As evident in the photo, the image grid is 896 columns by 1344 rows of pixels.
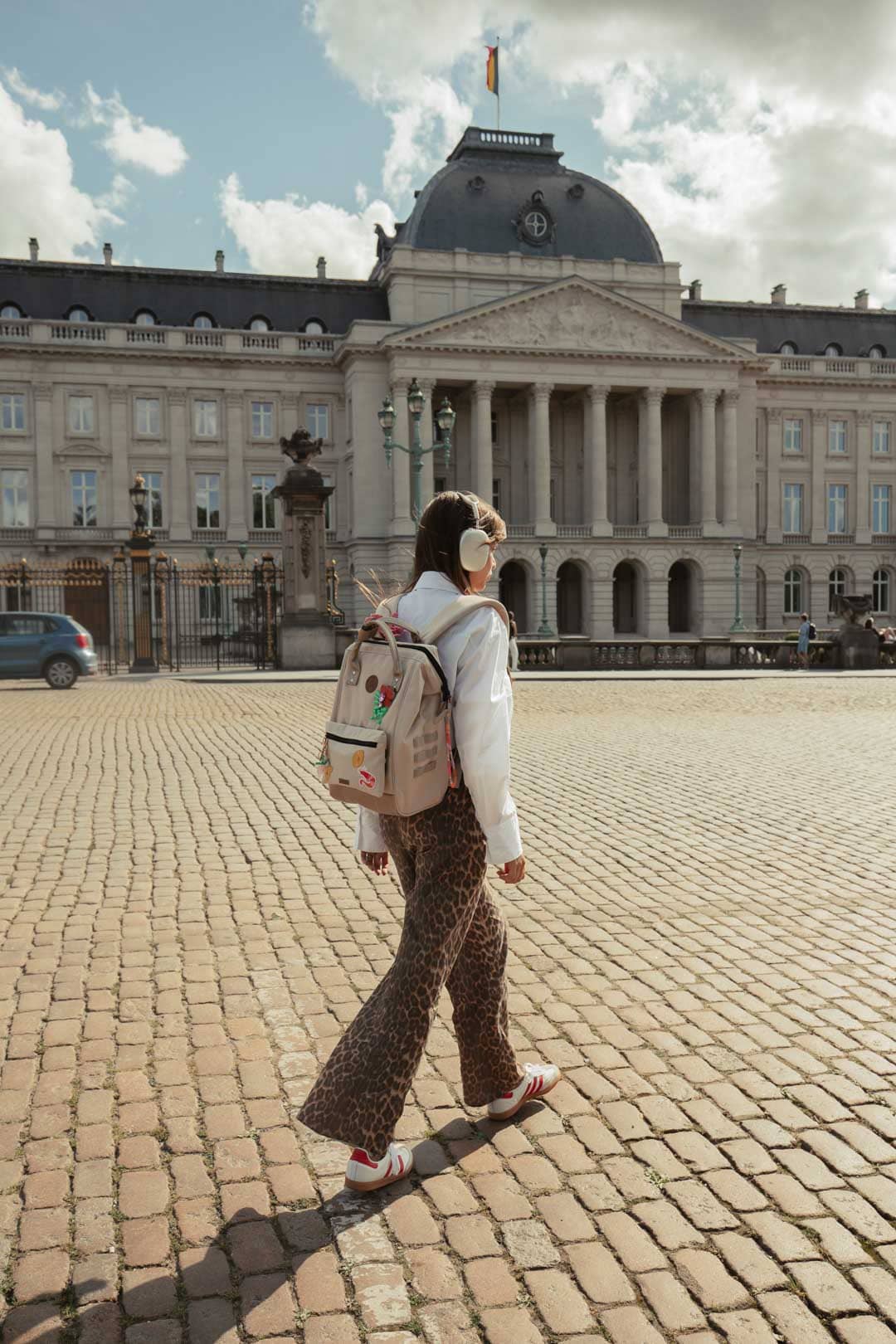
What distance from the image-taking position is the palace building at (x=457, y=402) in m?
60.3

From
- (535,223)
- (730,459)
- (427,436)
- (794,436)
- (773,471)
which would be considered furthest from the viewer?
(794,436)

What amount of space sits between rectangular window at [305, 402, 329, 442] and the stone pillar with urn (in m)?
32.9

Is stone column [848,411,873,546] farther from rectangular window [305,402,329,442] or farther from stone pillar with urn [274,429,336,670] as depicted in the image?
stone pillar with urn [274,429,336,670]

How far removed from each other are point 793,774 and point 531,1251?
9.00 meters

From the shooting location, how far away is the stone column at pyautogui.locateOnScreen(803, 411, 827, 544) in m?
69.9

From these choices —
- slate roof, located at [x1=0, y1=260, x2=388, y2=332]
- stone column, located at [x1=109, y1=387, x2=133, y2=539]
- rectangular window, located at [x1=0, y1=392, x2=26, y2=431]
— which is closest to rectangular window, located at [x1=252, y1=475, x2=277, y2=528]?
stone column, located at [x1=109, y1=387, x2=133, y2=539]

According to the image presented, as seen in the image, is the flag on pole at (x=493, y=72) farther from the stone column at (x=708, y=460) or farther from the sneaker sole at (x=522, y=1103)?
the sneaker sole at (x=522, y=1103)

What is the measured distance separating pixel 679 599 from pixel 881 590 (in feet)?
43.1

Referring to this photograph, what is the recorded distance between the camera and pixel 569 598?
218ft

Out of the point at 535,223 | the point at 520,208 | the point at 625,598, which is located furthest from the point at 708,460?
the point at 520,208

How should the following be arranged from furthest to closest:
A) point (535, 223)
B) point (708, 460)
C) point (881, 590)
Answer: point (881, 590), point (708, 460), point (535, 223)

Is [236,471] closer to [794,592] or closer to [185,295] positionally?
[185,295]

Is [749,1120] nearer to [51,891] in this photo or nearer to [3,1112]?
[3,1112]

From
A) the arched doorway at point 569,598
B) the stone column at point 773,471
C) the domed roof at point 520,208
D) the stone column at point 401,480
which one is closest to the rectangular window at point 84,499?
the stone column at point 401,480
